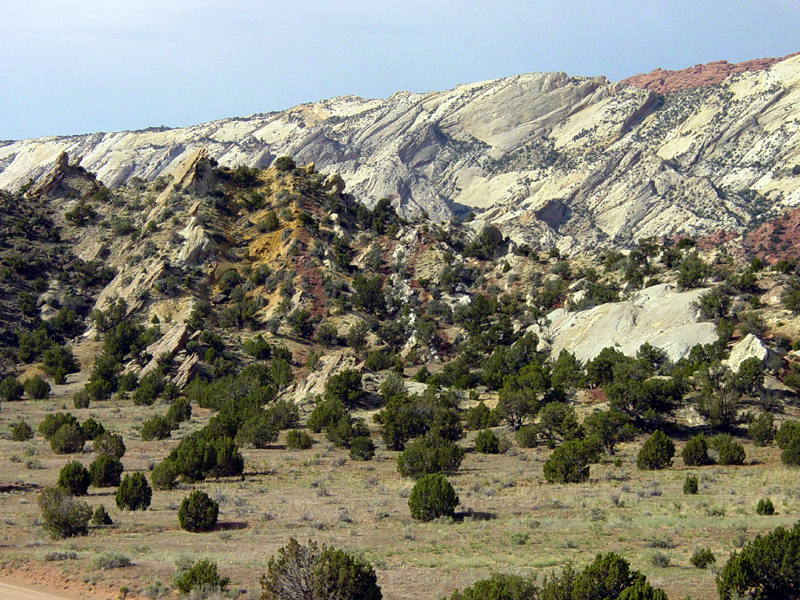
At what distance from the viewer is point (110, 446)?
36.4m

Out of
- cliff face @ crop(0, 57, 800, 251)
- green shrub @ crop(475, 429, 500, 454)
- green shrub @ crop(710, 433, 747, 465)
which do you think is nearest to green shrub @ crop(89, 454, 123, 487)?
green shrub @ crop(475, 429, 500, 454)

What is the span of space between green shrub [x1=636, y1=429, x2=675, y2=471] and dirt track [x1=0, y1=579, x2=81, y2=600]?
2871cm

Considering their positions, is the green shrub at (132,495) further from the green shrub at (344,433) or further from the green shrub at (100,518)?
the green shrub at (344,433)

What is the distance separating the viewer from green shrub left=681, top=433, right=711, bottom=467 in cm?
3512

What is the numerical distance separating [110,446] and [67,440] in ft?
13.3

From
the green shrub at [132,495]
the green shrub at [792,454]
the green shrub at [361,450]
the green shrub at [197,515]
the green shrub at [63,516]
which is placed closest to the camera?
the green shrub at [63,516]

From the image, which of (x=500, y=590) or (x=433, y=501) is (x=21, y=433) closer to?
(x=433, y=501)

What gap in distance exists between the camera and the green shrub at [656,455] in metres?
34.0

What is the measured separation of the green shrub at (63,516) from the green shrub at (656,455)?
27.2 meters

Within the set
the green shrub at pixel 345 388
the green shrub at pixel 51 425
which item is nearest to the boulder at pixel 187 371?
the green shrub at pixel 345 388

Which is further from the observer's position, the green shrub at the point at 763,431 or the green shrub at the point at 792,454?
the green shrub at the point at 763,431

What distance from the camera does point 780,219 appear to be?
447 feet

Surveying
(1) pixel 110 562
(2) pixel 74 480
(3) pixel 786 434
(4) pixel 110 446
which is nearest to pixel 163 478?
(2) pixel 74 480

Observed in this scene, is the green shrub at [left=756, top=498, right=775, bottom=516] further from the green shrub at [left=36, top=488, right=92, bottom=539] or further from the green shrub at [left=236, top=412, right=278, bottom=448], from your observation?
the green shrub at [left=236, top=412, right=278, bottom=448]
